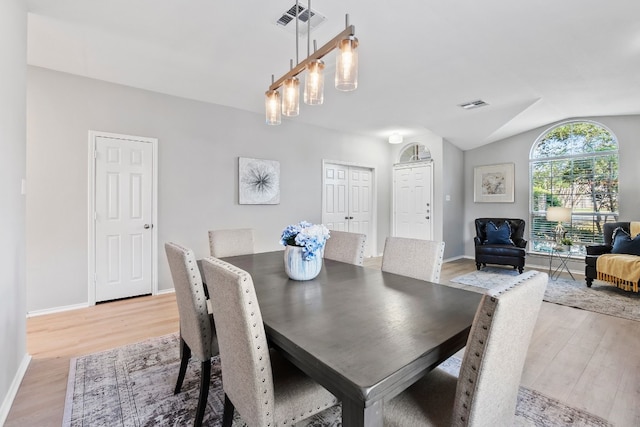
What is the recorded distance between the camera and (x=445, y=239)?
5828mm

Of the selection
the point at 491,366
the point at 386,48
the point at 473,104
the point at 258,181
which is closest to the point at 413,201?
the point at 473,104

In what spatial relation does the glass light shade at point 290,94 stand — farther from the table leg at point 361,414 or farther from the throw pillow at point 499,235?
the throw pillow at point 499,235

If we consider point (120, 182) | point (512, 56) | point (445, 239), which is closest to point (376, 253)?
point (445, 239)

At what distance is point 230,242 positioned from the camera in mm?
2738

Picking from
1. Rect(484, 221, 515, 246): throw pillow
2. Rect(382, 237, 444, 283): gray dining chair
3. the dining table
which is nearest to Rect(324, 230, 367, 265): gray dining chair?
Rect(382, 237, 444, 283): gray dining chair

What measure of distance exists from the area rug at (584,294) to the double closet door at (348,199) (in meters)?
2.09

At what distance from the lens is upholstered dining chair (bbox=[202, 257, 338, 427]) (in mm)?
1015

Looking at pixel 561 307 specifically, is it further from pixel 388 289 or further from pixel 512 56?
pixel 388 289

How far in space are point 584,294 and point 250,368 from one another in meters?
4.53

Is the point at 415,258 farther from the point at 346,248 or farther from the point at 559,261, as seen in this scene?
the point at 559,261

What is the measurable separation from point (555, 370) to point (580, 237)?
4165 millimetres

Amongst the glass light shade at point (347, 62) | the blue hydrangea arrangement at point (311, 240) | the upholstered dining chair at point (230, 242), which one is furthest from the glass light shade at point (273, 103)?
the upholstered dining chair at point (230, 242)

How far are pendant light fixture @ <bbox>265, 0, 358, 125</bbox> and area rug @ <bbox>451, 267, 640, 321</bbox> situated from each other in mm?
2668

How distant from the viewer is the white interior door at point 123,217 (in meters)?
3.40
